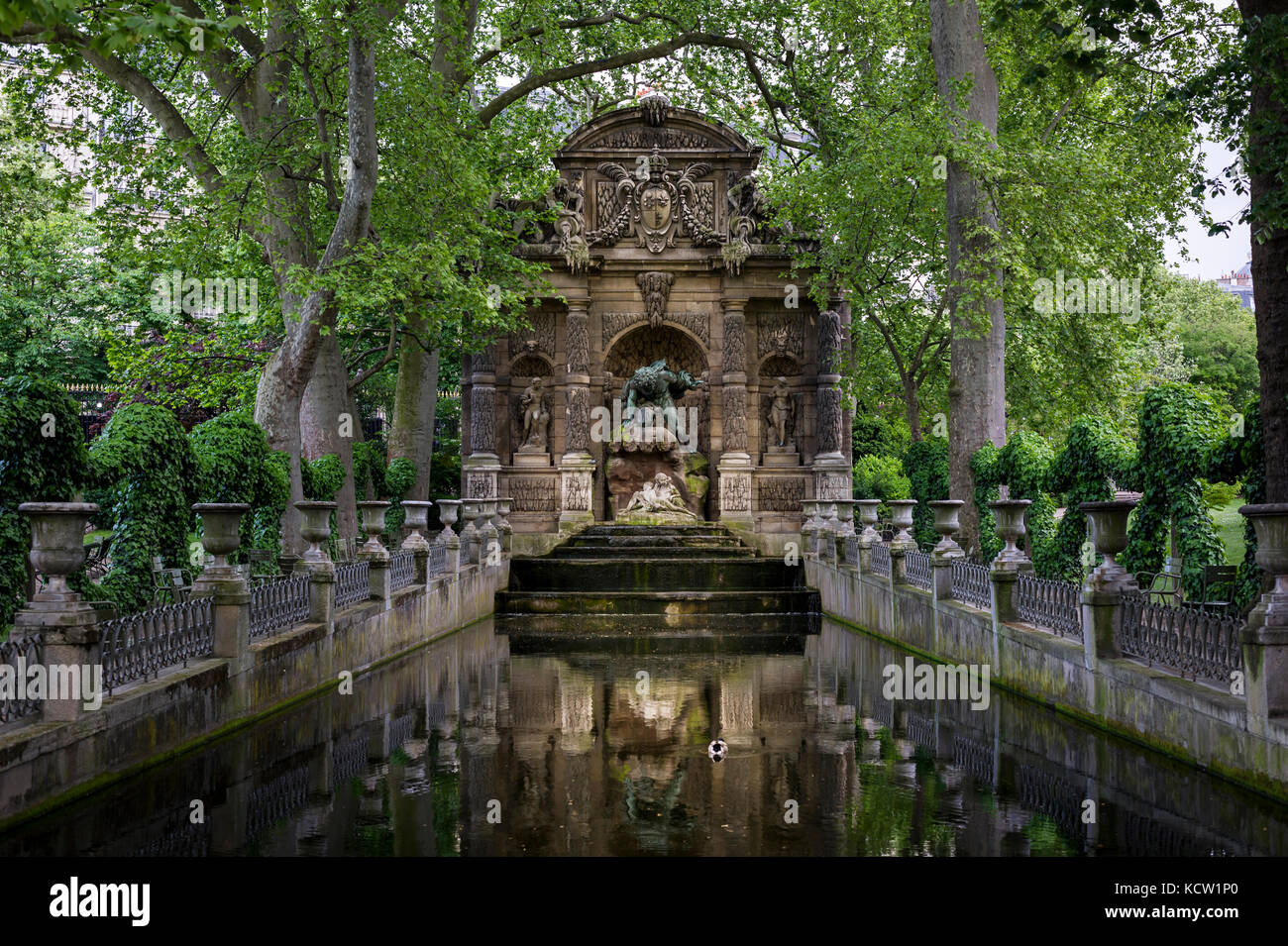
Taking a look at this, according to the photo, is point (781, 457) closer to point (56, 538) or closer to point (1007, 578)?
point (1007, 578)

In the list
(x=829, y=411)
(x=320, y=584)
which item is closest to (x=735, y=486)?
(x=829, y=411)

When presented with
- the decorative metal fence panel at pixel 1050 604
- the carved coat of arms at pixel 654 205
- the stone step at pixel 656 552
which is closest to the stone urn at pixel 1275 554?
the decorative metal fence panel at pixel 1050 604

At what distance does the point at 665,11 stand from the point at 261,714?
19.9 m

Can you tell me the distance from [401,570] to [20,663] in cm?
833

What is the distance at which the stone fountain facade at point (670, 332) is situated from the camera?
25.8m

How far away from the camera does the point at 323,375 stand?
19250 mm

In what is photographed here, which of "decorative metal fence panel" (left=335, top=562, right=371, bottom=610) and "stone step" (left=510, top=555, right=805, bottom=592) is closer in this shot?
"decorative metal fence panel" (left=335, top=562, right=371, bottom=610)

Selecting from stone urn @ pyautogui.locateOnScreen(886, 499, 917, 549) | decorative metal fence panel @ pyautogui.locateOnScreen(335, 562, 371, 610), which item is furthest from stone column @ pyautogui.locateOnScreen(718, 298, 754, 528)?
decorative metal fence panel @ pyautogui.locateOnScreen(335, 562, 371, 610)

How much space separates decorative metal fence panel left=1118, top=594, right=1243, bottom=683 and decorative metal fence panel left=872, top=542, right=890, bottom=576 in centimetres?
672

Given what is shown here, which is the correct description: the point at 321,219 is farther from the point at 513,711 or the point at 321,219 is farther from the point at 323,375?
the point at 513,711

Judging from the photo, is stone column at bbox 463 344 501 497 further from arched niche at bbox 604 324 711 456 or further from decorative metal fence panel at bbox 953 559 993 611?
decorative metal fence panel at bbox 953 559 993 611

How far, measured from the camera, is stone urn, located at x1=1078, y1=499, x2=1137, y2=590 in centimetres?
917

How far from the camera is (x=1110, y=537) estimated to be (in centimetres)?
933

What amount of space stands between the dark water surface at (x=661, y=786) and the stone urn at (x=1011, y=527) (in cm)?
127
